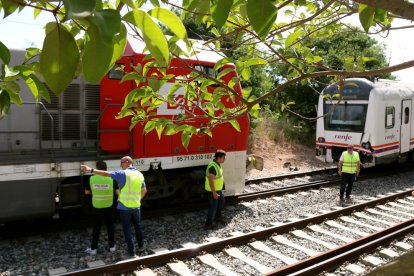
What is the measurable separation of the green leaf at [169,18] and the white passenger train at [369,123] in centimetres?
1184

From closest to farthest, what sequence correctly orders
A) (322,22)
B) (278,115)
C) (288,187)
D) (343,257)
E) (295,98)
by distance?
(322,22) < (343,257) < (288,187) < (295,98) < (278,115)

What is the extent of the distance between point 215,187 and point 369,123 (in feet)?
23.5

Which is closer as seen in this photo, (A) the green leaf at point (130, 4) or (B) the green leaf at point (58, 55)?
(B) the green leaf at point (58, 55)

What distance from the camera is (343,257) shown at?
627 cm

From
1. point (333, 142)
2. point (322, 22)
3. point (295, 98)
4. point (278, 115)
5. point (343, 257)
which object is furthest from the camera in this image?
point (278, 115)

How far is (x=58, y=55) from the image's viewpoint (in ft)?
2.62

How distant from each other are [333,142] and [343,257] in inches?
320

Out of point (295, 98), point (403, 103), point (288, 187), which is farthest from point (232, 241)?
point (295, 98)

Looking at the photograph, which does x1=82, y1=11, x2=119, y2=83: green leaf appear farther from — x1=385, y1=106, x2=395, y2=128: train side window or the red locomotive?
x1=385, y1=106, x2=395, y2=128: train side window

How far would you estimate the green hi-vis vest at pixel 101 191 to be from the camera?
6.64 m

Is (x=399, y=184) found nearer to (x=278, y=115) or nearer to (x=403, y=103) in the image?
(x=403, y=103)

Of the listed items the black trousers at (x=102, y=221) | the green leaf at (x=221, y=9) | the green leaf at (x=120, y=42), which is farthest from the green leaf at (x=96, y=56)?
the black trousers at (x=102, y=221)

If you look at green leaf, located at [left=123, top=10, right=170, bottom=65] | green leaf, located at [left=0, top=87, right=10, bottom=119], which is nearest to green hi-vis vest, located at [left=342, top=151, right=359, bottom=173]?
green leaf, located at [left=0, top=87, right=10, bottom=119]

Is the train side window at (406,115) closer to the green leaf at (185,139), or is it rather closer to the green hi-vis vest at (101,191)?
the green hi-vis vest at (101,191)
